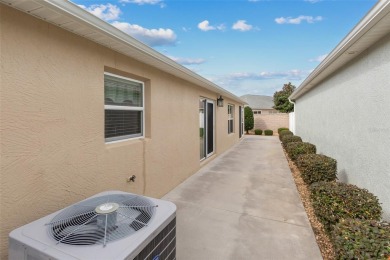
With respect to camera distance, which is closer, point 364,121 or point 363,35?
point 363,35

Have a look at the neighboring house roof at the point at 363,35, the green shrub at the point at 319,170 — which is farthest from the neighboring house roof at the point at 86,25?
the green shrub at the point at 319,170

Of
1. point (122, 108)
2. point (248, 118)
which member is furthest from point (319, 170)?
point (248, 118)

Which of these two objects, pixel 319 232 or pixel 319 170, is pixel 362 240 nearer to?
pixel 319 232

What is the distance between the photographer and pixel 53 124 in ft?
8.52

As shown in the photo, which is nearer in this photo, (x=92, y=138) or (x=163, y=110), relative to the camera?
(x=92, y=138)

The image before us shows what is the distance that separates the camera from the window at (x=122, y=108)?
372 centimetres

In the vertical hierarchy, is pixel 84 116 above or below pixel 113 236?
above

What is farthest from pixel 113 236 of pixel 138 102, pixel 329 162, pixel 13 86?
pixel 329 162

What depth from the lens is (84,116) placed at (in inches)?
120

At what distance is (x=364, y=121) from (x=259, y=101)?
124ft

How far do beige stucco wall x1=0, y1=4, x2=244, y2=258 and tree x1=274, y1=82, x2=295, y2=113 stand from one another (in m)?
32.8

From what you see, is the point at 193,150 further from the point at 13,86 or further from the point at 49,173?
the point at 13,86

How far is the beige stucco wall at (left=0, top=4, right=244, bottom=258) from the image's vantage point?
216cm

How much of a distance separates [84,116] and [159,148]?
2.25m
